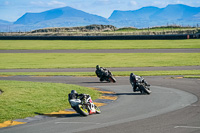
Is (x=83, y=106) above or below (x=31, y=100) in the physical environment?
above

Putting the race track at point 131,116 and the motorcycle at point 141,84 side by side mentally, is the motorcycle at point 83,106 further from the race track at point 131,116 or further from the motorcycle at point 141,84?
the motorcycle at point 141,84

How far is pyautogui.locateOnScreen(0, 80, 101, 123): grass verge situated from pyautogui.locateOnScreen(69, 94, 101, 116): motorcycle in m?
2.14

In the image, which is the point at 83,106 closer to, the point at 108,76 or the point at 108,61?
the point at 108,76

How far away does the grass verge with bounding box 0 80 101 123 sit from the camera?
18.5 m

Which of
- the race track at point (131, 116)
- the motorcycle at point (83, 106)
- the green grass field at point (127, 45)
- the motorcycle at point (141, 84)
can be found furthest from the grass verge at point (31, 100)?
the green grass field at point (127, 45)

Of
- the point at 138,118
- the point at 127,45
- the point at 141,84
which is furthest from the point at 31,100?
the point at 127,45

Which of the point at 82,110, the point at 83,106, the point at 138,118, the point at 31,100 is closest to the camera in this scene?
the point at 138,118

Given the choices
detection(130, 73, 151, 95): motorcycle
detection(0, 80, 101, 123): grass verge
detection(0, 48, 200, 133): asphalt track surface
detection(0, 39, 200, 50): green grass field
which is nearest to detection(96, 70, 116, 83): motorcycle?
detection(0, 80, 101, 123): grass verge

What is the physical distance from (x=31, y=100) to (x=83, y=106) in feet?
14.5

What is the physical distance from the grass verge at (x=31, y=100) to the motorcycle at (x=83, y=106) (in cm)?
214

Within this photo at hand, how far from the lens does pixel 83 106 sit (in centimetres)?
1800

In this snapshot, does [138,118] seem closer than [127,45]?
Yes

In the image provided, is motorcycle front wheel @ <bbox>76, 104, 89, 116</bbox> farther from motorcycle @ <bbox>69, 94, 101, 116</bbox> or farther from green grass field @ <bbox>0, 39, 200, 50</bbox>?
green grass field @ <bbox>0, 39, 200, 50</bbox>

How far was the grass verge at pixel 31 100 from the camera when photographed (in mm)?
18484
